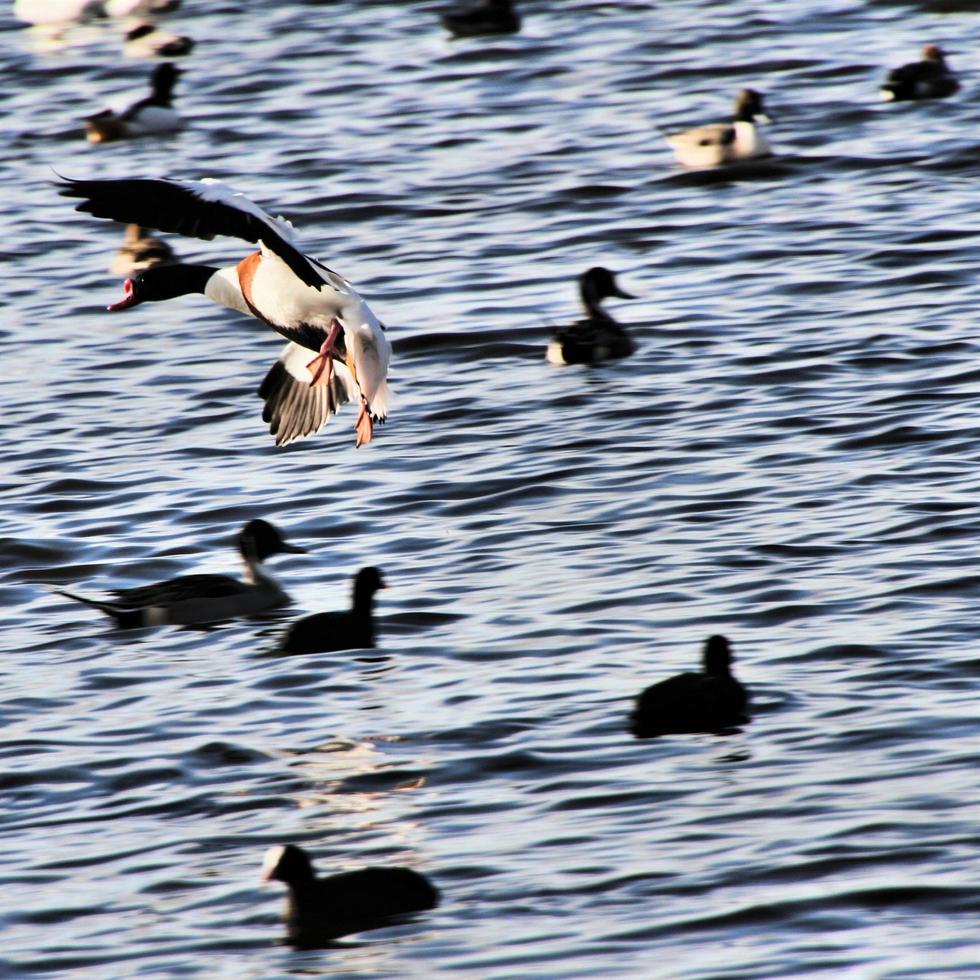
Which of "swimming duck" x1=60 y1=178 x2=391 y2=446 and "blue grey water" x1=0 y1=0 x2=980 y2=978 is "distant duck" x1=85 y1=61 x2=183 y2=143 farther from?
"swimming duck" x1=60 y1=178 x2=391 y2=446

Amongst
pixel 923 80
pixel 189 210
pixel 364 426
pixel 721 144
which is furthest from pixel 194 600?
pixel 923 80

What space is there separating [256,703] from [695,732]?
213 cm

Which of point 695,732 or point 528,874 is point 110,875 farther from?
point 695,732

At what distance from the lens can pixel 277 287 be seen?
39.5 feet

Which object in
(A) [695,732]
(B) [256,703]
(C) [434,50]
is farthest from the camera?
(C) [434,50]

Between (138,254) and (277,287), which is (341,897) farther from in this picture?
(138,254)

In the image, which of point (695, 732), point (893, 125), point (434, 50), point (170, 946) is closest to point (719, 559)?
point (695, 732)

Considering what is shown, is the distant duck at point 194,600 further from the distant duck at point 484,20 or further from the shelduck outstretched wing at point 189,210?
the distant duck at point 484,20

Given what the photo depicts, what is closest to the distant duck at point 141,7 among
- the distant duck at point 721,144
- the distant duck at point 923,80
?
the distant duck at point 721,144

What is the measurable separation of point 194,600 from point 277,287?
166cm

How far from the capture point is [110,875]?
8.98 m

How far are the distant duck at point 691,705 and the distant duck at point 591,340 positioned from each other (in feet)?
20.2

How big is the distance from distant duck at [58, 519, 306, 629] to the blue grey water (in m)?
0.11

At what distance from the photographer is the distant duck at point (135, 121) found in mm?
24828
